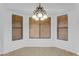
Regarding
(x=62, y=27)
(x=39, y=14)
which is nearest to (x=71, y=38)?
(x=62, y=27)

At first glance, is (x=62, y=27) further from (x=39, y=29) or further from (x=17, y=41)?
(x=17, y=41)

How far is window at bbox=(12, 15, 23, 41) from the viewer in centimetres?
190

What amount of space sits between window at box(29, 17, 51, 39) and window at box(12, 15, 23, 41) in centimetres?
19

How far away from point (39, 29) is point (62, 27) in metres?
0.47

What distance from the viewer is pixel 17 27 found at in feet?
6.35

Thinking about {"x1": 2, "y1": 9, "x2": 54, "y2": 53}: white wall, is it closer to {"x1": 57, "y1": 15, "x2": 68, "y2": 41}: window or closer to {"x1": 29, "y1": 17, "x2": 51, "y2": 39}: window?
{"x1": 29, "y1": 17, "x2": 51, "y2": 39}: window

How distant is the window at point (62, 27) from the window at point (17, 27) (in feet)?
2.38

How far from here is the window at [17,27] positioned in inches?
74.6

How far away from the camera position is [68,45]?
209cm

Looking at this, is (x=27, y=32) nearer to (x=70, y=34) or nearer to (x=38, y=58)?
(x=70, y=34)

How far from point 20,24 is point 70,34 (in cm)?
99

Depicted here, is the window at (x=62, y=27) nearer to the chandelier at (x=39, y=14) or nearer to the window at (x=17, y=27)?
the chandelier at (x=39, y=14)

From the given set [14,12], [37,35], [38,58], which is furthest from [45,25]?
[38,58]

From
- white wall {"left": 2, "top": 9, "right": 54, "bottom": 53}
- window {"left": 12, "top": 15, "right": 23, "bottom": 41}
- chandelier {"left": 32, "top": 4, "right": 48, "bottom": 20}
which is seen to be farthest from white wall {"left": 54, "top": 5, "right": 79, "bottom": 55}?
window {"left": 12, "top": 15, "right": 23, "bottom": 41}
